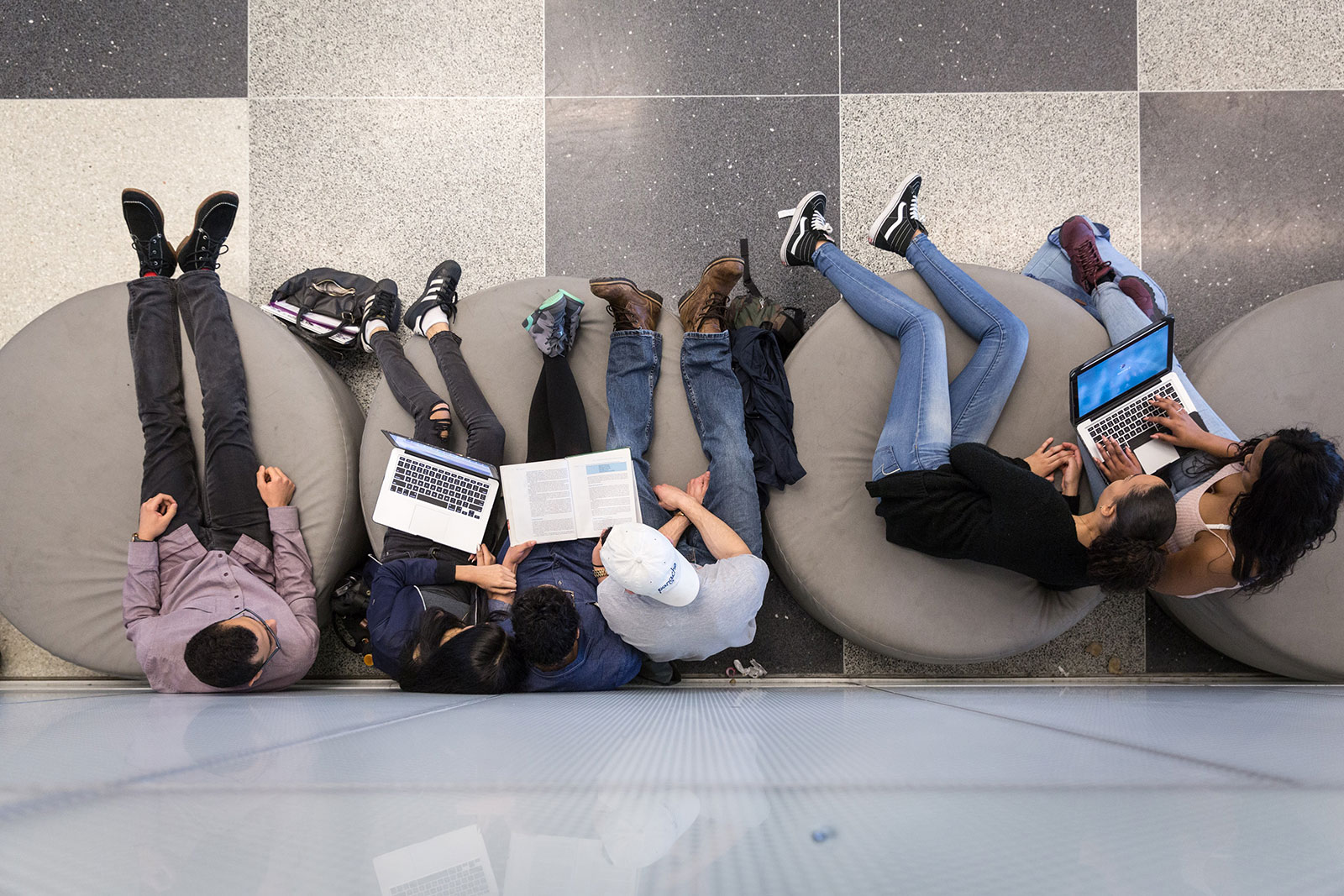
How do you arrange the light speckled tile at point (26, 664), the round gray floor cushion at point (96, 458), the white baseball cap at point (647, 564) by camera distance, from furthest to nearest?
1. the light speckled tile at point (26, 664)
2. the round gray floor cushion at point (96, 458)
3. the white baseball cap at point (647, 564)

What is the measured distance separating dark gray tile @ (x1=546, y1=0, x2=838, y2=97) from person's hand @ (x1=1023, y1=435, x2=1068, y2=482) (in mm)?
1536

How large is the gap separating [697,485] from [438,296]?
1075 mm

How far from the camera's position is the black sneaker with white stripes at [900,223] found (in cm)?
219

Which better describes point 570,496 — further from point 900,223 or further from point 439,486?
point 900,223

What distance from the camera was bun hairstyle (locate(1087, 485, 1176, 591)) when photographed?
1.55 m

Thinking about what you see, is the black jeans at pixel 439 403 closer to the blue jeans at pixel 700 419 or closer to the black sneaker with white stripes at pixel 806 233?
the blue jeans at pixel 700 419

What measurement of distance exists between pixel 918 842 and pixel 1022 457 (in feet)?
5.25

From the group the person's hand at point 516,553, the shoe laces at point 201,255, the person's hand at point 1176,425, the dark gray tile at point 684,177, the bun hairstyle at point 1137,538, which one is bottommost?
the person's hand at point 516,553

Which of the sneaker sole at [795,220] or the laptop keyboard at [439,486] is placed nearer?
the laptop keyboard at [439,486]

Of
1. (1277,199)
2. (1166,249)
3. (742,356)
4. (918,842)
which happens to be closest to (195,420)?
(742,356)

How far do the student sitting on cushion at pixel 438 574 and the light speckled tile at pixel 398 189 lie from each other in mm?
325

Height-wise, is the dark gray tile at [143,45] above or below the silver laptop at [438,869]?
above

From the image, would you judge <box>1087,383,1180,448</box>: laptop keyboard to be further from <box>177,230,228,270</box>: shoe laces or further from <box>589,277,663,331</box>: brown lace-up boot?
<box>177,230,228,270</box>: shoe laces

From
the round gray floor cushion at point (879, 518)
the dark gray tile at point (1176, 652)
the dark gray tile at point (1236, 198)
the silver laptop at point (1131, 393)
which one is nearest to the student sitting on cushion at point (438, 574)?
the round gray floor cushion at point (879, 518)
